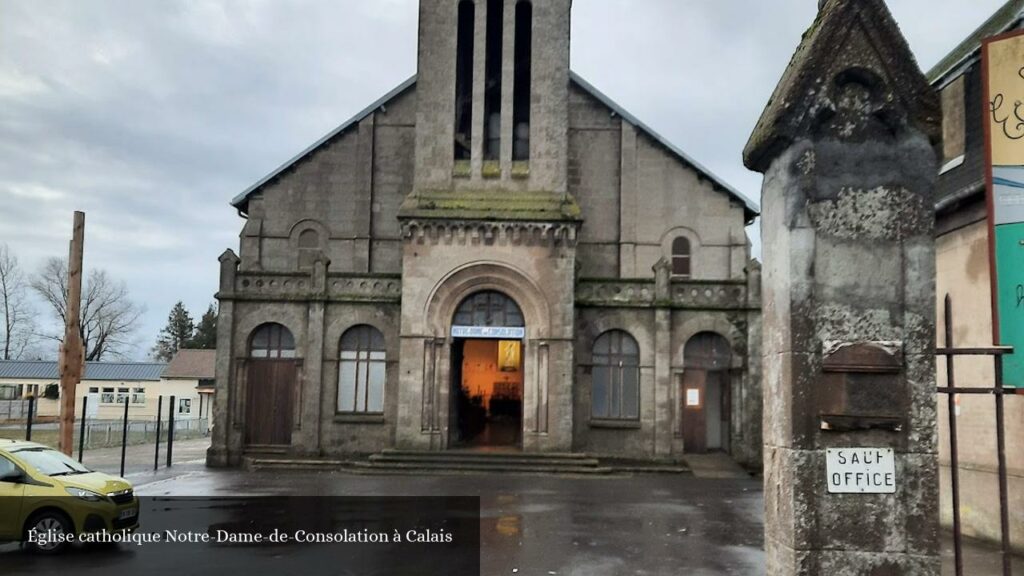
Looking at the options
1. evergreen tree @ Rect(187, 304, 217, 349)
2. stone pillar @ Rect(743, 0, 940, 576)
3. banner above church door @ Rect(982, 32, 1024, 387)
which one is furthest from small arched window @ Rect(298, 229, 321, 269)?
evergreen tree @ Rect(187, 304, 217, 349)

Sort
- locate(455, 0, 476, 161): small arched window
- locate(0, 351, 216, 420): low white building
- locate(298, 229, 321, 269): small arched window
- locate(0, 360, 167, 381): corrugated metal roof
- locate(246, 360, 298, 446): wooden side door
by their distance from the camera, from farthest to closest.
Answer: locate(0, 360, 167, 381): corrugated metal roof, locate(0, 351, 216, 420): low white building, locate(298, 229, 321, 269): small arched window, locate(455, 0, 476, 161): small arched window, locate(246, 360, 298, 446): wooden side door

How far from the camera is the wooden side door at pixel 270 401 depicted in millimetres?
26266

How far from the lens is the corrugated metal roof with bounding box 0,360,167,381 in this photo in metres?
72.7

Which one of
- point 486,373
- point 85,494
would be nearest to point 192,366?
point 486,373

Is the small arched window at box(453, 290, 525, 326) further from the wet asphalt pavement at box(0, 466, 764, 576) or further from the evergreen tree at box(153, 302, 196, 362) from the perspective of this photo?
the evergreen tree at box(153, 302, 196, 362)

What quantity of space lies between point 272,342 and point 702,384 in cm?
1386

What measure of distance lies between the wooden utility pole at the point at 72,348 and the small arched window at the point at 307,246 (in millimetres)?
16298

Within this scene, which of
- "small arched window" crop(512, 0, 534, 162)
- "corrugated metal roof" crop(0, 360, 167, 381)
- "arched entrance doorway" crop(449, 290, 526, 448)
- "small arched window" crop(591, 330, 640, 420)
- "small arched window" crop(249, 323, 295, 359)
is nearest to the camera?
"arched entrance doorway" crop(449, 290, 526, 448)

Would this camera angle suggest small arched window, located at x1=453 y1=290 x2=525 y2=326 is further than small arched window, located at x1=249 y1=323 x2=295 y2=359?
No

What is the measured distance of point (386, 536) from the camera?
44.5 feet

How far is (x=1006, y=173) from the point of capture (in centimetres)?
558

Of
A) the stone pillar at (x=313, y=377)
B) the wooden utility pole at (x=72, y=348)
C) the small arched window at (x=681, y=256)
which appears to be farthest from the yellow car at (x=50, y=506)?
the small arched window at (x=681, y=256)

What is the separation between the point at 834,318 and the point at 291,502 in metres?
14.7

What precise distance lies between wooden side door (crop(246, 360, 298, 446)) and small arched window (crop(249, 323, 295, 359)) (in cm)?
26
